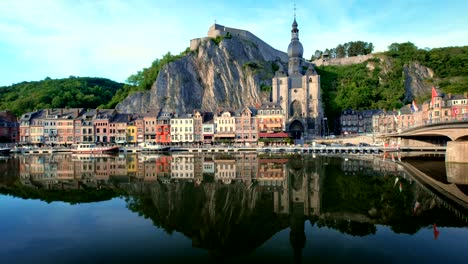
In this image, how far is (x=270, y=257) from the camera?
1110cm

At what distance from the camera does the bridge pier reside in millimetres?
31672

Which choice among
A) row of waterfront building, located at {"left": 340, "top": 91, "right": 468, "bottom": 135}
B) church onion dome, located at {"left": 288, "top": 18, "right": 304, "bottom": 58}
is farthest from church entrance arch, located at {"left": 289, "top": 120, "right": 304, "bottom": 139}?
church onion dome, located at {"left": 288, "top": 18, "right": 304, "bottom": 58}

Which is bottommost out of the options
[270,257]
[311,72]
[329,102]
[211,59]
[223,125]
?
[270,257]

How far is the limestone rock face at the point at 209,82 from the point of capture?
7981 centimetres

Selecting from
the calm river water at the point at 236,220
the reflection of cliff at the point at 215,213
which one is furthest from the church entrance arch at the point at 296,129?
the reflection of cliff at the point at 215,213

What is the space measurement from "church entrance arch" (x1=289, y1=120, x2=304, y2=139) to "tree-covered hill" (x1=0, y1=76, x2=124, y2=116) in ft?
179

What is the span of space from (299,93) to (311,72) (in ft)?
19.6

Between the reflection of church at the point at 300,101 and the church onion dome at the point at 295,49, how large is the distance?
5.46 meters

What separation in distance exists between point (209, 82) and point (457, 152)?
60.9m

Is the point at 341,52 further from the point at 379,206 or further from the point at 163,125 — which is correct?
the point at 379,206

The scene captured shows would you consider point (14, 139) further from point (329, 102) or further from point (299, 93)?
point (329, 102)

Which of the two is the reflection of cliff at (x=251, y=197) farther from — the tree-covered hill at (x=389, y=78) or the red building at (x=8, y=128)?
the tree-covered hill at (x=389, y=78)

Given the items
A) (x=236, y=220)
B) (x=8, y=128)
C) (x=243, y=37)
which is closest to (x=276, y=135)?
(x=243, y=37)

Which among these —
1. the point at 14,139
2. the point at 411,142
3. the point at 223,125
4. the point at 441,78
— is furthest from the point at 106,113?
the point at 441,78
